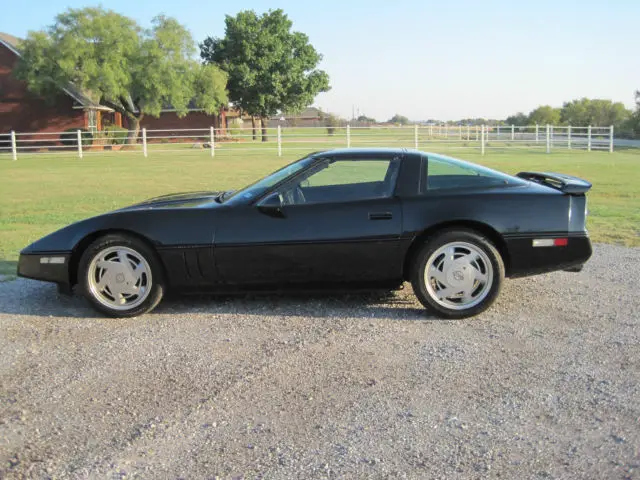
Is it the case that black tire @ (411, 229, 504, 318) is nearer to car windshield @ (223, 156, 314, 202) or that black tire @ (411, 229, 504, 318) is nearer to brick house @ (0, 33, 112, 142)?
car windshield @ (223, 156, 314, 202)

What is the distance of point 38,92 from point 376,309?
41.5 meters

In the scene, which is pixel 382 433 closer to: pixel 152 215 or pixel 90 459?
pixel 90 459

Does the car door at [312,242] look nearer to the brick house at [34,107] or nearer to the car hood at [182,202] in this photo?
the car hood at [182,202]

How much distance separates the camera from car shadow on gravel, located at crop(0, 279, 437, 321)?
5.03 m

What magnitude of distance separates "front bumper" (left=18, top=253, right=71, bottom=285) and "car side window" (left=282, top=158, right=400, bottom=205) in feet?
5.82

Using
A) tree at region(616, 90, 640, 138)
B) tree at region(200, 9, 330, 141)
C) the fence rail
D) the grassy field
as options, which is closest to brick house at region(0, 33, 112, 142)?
the fence rail

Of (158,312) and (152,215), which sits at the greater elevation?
(152,215)

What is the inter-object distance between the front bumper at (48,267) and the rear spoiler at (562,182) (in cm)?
385

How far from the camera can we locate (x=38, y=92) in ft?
134

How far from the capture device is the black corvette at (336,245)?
15.8 ft

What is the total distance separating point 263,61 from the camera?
55.4 metres

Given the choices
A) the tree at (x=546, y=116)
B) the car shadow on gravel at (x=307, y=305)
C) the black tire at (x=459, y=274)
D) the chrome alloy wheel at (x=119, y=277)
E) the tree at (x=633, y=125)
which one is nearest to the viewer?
the black tire at (x=459, y=274)

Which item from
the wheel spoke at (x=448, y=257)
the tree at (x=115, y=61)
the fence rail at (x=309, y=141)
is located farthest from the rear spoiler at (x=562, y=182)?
the tree at (x=115, y=61)

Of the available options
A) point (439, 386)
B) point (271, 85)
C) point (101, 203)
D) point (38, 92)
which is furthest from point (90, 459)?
point (271, 85)
